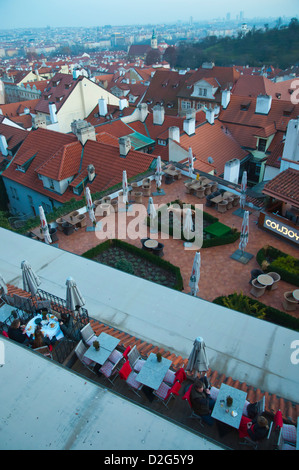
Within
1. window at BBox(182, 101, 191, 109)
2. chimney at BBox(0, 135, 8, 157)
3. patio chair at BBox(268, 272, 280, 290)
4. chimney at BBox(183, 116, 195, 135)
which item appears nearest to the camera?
patio chair at BBox(268, 272, 280, 290)

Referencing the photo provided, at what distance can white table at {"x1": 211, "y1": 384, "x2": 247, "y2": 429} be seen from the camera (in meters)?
8.00

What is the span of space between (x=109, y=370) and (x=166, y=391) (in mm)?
1697

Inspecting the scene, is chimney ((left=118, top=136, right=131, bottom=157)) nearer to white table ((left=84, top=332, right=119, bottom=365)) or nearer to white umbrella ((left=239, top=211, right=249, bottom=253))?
white umbrella ((left=239, top=211, right=249, bottom=253))

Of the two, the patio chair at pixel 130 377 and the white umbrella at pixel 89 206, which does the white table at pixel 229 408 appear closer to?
the patio chair at pixel 130 377

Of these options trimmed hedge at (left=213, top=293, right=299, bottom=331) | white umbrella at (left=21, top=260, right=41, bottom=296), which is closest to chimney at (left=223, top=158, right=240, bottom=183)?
trimmed hedge at (left=213, top=293, right=299, bottom=331)

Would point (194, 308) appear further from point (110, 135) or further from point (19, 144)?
point (19, 144)

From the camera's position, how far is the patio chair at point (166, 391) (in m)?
8.92

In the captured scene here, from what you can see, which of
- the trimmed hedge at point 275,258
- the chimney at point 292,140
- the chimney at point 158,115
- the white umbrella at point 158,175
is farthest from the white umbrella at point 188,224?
the chimney at point 158,115

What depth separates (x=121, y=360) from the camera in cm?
1018

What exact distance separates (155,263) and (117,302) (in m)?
5.32

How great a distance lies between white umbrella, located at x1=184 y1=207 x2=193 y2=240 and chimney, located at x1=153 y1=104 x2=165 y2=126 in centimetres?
2064

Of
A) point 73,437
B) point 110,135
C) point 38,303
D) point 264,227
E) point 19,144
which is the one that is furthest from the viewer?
point 19,144

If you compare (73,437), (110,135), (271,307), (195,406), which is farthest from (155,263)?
(110,135)

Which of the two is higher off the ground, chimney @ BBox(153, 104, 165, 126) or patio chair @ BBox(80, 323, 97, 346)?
patio chair @ BBox(80, 323, 97, 346)
